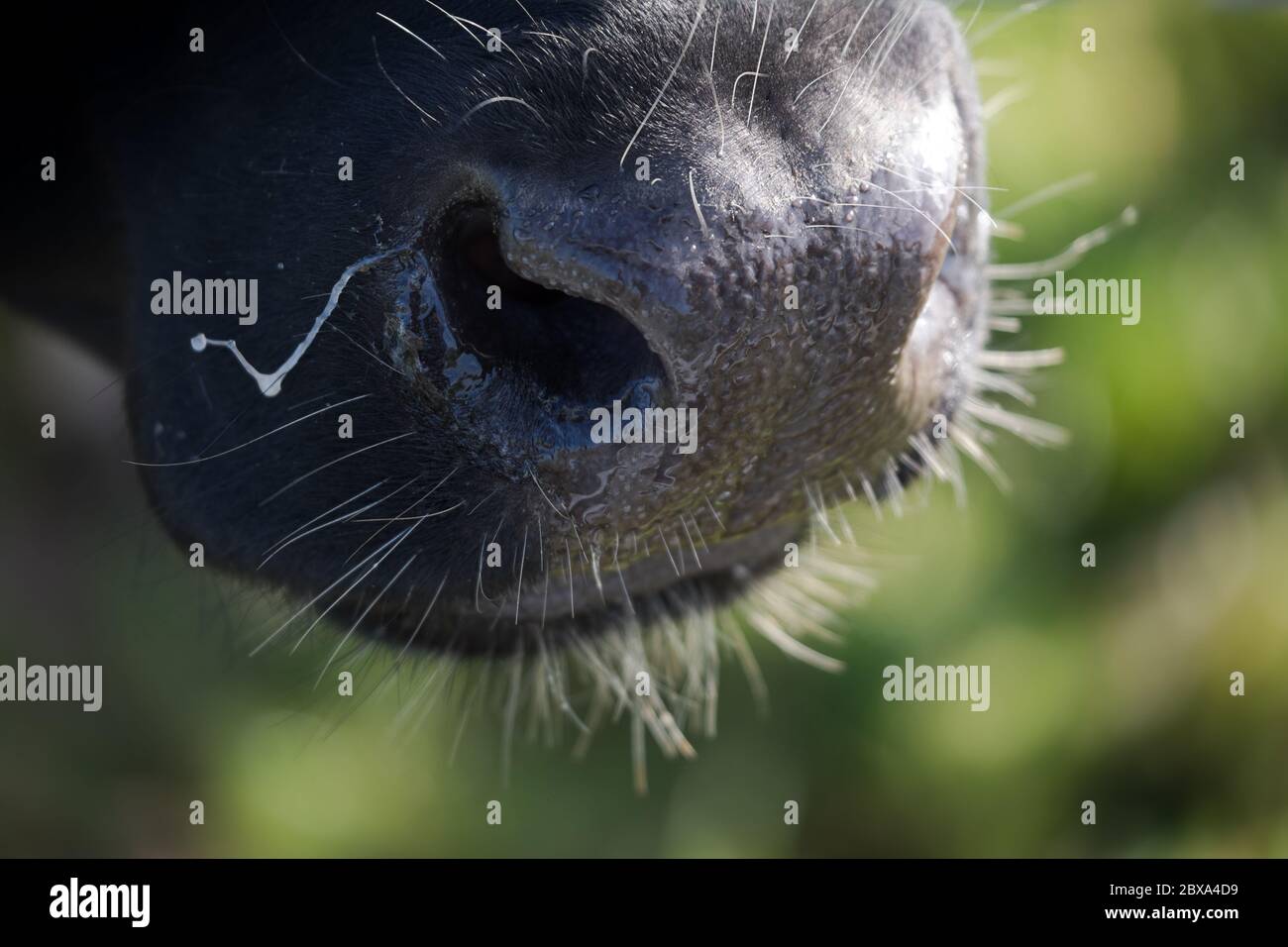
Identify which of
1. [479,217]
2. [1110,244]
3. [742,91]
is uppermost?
[1110,244]

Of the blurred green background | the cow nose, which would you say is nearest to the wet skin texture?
the cow nose

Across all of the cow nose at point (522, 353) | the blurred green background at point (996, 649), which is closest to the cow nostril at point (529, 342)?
the cow nose at point (522, 353)

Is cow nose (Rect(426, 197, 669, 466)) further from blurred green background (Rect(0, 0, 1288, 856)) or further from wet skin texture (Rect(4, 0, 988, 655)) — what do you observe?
blurred green background (Rect(0, 0, 1288, 856))

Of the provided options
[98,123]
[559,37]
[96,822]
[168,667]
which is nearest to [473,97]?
[559,37]

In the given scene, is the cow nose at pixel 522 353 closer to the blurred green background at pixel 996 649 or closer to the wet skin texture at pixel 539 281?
the wet skin texture at pixel 539 281

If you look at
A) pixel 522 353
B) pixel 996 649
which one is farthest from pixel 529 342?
pixel 996 649

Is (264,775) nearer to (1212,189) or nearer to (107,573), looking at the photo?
(107,573)

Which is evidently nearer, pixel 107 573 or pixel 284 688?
pixel 284 688

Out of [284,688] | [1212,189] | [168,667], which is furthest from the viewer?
[1212,189]
